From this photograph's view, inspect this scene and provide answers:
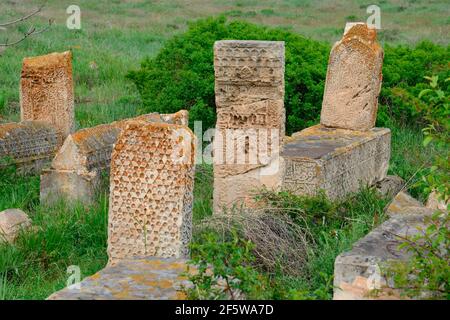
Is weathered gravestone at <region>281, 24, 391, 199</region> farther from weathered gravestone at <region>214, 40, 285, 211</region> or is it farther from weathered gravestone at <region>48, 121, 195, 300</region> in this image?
weathered gravestone at <region>48, 121, 195, 300</region>

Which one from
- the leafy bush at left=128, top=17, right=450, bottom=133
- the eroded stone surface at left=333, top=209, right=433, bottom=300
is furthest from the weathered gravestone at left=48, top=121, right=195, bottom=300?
the leafy bush at left=128, top=17, right=450, bottom=133

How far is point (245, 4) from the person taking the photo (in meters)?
37.4

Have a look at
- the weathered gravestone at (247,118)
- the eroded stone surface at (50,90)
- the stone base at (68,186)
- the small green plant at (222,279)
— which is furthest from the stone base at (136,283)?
the eroded stone surface at (50,90)

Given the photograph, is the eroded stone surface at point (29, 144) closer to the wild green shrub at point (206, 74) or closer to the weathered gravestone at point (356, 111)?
the wild green shrub at point (206, 74)

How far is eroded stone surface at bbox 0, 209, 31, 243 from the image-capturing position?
784cm

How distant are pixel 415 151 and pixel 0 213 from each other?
5.95m

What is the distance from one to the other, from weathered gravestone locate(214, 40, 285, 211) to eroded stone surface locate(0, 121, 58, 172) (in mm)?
2711

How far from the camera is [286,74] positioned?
516 inches

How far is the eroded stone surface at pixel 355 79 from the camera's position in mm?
10852

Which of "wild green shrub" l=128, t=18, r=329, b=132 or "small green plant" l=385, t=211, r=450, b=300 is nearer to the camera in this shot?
"small green plant" l=385, t=211, r=450, b=300

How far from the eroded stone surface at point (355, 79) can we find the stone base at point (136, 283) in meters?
6.19
